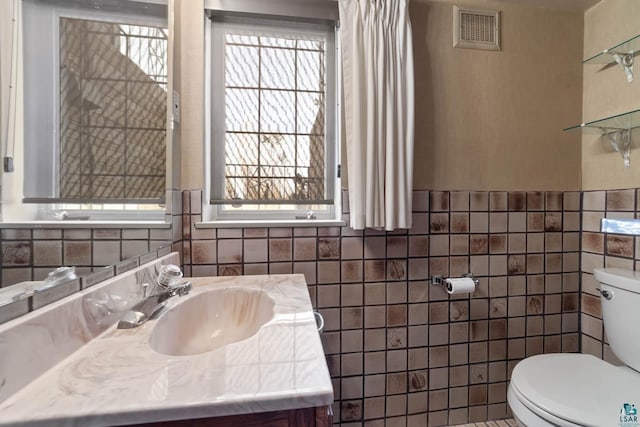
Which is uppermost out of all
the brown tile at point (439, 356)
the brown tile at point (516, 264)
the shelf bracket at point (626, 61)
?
the shelf bracket at point (626, 61)

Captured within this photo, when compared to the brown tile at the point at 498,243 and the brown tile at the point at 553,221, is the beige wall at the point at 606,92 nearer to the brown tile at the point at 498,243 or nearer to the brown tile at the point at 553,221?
the brown tile at the point at 553,221

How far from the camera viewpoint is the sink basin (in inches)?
32.2

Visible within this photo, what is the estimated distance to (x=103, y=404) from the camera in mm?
415

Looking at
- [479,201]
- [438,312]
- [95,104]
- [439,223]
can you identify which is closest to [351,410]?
[438,312]

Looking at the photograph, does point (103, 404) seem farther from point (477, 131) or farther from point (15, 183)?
point (477, 131)

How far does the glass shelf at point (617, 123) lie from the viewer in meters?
1.18

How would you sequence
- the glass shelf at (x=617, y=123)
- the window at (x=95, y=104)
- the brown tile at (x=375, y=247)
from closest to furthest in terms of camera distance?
1. the window at (x=95, y=104)
2. the glass shelf at (x=617, y=123)
3. the brown tile at (x=375, y=247)

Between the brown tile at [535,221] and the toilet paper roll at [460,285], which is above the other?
the brown tile at [535,221]

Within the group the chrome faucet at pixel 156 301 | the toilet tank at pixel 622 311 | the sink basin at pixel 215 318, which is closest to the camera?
the chrome faucet at pixel 156 301

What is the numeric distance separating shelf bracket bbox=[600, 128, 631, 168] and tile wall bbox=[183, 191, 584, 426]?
0.25 m

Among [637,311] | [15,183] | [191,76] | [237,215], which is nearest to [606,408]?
[637,311]

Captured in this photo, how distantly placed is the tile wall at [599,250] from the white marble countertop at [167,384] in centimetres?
159

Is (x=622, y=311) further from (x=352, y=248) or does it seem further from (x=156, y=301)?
(x=156, y=301)

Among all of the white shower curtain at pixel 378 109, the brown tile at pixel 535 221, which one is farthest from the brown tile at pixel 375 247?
the brown tile at pixel 535 221
